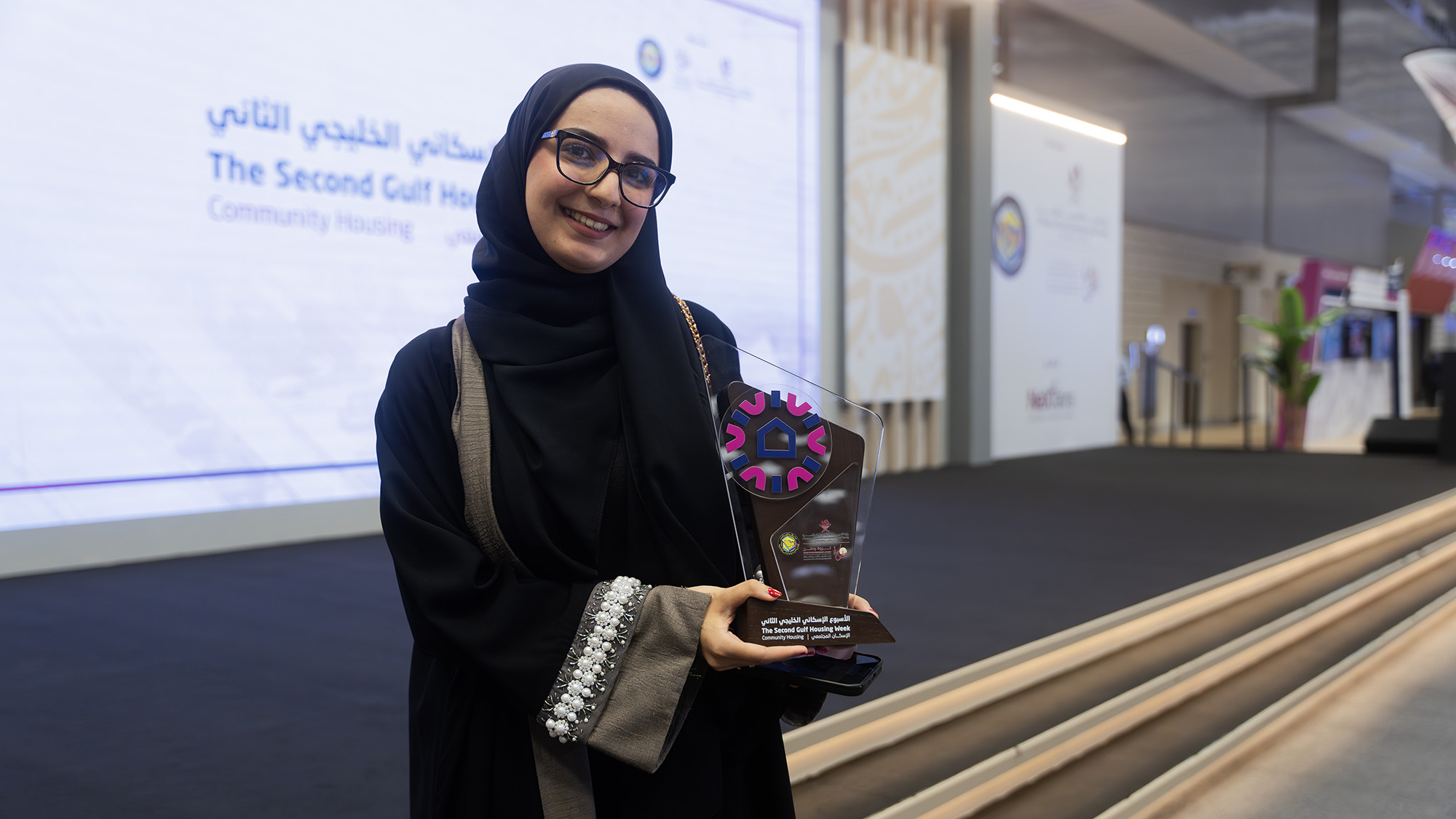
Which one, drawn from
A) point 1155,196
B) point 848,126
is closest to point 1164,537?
point 848,126

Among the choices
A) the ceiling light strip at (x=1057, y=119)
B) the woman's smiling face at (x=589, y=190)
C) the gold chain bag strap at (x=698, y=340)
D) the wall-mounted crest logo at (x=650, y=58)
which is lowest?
the gold chain bag strap at (x=698, y=340)

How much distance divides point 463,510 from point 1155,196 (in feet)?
33.4

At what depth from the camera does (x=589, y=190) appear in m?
0.82

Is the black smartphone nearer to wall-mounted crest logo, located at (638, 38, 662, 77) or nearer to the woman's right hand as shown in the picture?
the woman's right hand

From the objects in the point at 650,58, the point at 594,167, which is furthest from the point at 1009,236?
the point at 594,167

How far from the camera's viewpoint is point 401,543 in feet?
2.58

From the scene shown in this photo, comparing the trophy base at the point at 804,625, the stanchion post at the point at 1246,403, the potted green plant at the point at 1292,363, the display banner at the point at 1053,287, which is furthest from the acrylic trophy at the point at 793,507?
the potted green plant at the point at 1292,363

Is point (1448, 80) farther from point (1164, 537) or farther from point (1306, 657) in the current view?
point (1306, 657)

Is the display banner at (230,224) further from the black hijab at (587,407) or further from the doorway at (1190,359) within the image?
the doorway at (1190,359)

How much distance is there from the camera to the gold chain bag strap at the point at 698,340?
924 millimetres

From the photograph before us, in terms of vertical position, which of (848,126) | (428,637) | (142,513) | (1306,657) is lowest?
(1306,657)

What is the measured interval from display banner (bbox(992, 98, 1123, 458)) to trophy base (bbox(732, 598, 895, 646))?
20.5ft

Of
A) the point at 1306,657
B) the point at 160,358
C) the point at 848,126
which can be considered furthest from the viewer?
the point at 848,126

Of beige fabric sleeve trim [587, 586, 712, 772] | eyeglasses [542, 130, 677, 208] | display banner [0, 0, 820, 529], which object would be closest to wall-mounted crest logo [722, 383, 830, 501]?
beige fabric sleeve trim [587, 586, 712, 772]
